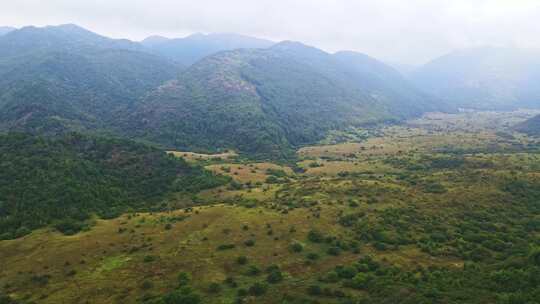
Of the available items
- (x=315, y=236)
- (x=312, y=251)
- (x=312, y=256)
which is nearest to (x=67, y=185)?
(x=315, y=236)

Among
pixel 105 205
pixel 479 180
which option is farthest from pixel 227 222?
pixel 479 180

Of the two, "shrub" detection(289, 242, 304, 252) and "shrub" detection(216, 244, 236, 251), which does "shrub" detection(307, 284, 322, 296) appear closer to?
"shrub" detection(289, 242, 304, 252)

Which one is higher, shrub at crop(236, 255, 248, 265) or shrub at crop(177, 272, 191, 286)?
shrub at crop(236, 255, 248, 265)

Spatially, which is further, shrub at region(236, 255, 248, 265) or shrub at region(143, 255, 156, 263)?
shrub at region(143, 255, 156, 263)

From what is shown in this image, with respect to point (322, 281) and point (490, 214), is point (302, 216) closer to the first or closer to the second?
point (322, 281)

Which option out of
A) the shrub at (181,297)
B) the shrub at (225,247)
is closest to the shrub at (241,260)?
the shrub at (225,247)

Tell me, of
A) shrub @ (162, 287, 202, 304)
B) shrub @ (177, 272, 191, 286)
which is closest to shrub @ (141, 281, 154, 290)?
shrub @ (177, 272, 191, 286)
